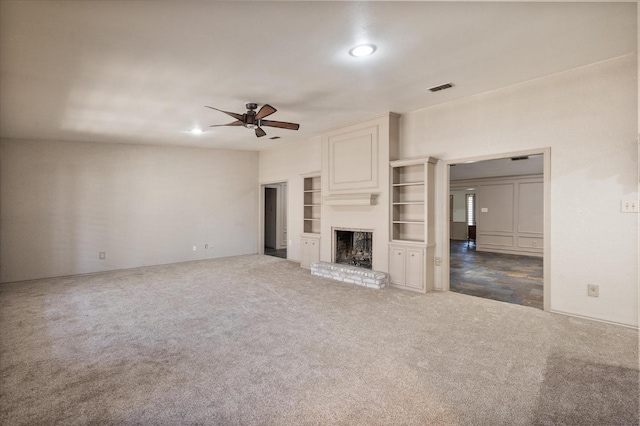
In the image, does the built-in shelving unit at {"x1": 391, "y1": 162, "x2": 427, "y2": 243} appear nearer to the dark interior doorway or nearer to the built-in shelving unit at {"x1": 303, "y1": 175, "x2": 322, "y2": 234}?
the dark interior doorway

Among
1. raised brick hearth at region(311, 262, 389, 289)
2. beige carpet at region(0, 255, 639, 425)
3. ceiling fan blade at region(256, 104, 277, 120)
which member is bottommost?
beige carpet at region(0, 255, 639, 425)

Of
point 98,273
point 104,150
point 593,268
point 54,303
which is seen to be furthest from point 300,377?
point 104,150

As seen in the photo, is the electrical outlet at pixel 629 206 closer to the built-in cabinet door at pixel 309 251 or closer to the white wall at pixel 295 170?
the built-in cabinet door at pixel 309 251

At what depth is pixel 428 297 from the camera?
14.4 ft

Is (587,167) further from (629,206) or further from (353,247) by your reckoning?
(353,247)

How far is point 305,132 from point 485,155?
3388mm

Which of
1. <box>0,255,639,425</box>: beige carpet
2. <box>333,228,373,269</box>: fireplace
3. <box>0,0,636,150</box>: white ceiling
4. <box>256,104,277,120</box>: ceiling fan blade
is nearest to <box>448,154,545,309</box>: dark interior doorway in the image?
<box>333,228,373,269</box>: fireplace

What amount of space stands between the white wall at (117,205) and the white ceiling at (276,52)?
1.68 metres

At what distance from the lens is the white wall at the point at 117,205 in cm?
587

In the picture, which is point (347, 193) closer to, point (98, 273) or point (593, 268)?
point (593, 268)

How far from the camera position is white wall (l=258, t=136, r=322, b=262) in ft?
23.1

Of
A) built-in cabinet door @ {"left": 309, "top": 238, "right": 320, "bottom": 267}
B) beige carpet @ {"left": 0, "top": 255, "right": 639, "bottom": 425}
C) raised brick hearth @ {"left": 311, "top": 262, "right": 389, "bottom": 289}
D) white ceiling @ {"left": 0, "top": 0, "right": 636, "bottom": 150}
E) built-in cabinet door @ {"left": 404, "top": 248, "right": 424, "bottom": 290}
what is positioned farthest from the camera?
built-in cabinet door @ {"left": 309, "top": 238, "right": 320, "bottom": 267}

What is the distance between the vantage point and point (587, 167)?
11.3 ft

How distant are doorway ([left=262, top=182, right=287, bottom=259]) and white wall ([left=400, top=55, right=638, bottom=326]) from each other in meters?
6.51
